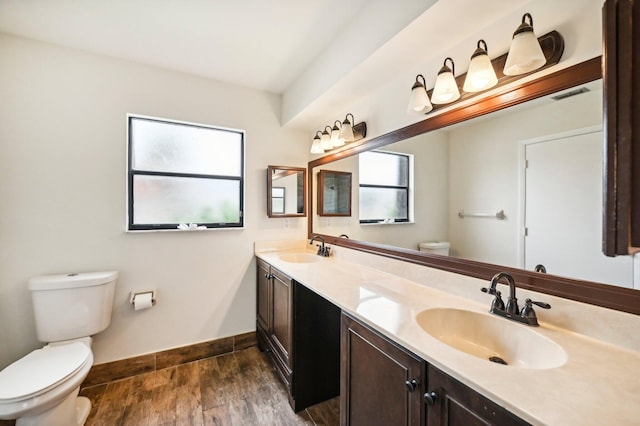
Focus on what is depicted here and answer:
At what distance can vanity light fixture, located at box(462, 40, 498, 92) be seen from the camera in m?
1.14

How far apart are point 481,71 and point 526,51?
0.18 meters

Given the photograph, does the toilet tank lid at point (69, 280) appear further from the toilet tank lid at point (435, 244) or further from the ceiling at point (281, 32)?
the toilet tank lid at point (435, 244)

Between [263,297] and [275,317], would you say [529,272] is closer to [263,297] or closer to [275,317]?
[275,317]

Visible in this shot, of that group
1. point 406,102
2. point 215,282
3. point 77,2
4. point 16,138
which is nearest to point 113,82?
point 77,2

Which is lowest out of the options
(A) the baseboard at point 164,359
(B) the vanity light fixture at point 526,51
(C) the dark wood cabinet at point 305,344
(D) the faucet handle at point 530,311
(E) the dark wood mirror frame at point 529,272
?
(A) the baseboard at point 164,359

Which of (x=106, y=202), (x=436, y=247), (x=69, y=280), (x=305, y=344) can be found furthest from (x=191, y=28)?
(x=305, y=344)

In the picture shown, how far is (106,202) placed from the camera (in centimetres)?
204

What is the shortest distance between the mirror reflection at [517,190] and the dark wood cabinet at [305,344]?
73cm

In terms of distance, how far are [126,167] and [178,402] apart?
1793 mm

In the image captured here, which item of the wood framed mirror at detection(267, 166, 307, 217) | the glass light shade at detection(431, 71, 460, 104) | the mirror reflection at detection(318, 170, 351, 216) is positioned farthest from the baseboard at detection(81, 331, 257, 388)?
the glass light shade at detection(431, 71, 460, 104)

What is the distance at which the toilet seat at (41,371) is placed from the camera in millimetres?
1275

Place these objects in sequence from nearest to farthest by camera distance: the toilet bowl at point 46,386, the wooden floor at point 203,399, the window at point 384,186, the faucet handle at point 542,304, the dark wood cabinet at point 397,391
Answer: the dark wood cabinet at point 397,391, the faucet handle at point 542,304, the toilet bowl at point 46,386, the wooden floor at point 203,399, the window at point 384,186

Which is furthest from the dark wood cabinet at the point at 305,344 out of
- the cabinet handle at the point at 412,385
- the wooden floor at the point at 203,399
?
the cabinet handle at the point at 412,385

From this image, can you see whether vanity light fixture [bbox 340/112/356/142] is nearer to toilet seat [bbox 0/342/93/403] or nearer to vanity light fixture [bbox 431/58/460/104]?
vanity light fixture [bbox 431/58/460/104]
